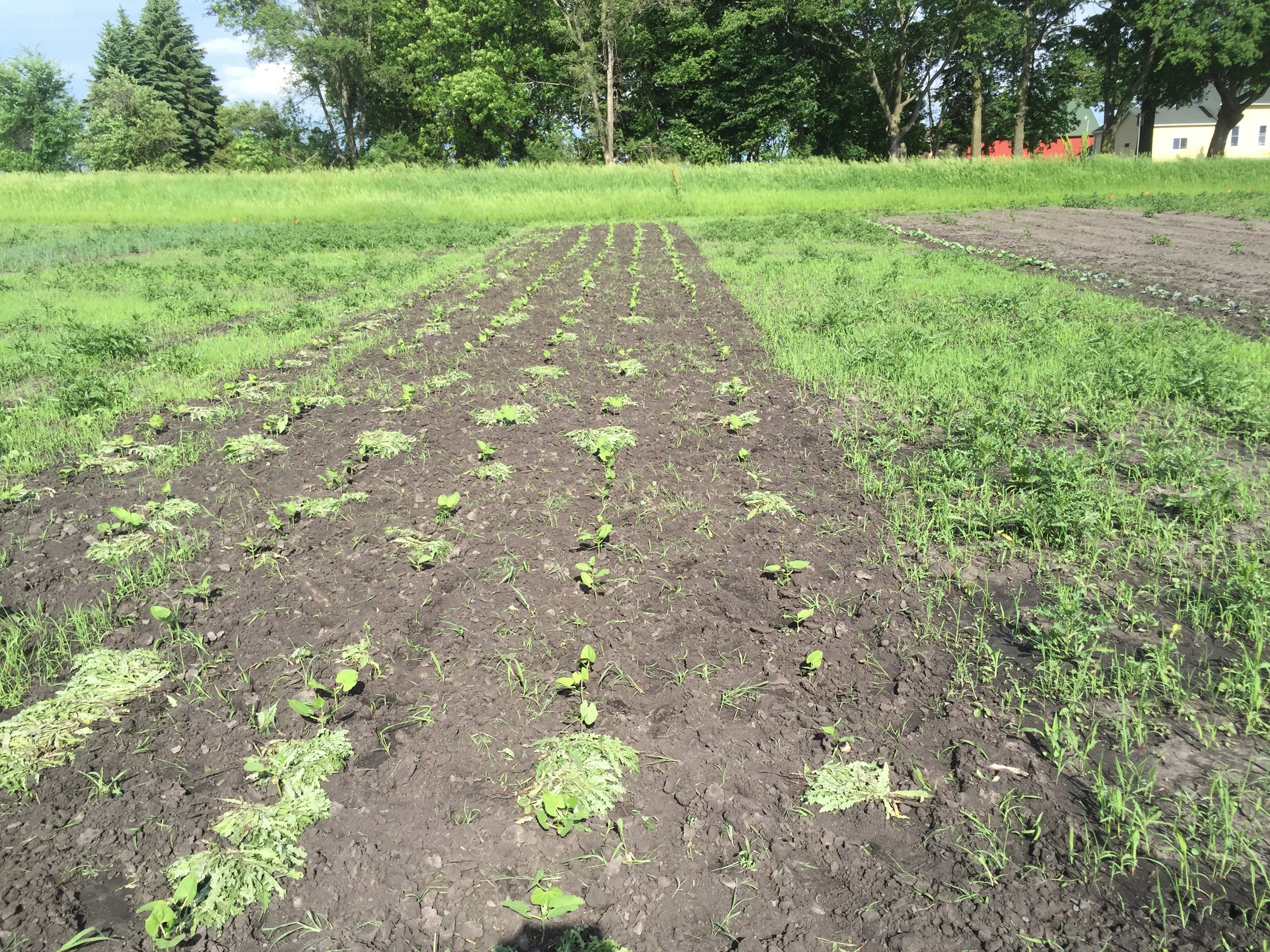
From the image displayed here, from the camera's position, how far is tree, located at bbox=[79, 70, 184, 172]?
141ft

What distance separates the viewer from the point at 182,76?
4897 centimetres

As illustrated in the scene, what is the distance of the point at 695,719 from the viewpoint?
2.59 metres

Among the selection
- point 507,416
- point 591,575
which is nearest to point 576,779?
point 591,575

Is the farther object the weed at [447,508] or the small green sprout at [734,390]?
the small green sprout at [734,390]

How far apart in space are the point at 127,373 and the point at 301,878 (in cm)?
661

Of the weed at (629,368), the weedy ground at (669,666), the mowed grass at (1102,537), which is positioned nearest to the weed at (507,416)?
the weedy ground at (669,666)

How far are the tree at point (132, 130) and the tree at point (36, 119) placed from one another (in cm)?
1877

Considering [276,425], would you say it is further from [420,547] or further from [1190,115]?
[1190,115]

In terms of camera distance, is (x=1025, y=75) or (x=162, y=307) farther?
(x=1025, y=75)

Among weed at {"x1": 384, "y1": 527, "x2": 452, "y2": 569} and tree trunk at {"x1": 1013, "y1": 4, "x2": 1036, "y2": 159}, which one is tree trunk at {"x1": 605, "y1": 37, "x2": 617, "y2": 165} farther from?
weed at {"x1": 384, "y1": 527, "x2": 452, "y2": 569}

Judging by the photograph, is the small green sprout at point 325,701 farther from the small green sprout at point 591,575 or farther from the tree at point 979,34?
the tree at point 979,34

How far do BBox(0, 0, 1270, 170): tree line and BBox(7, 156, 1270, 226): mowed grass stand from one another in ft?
34.9

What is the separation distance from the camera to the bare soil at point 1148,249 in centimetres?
848

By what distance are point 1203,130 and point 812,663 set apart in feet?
228
